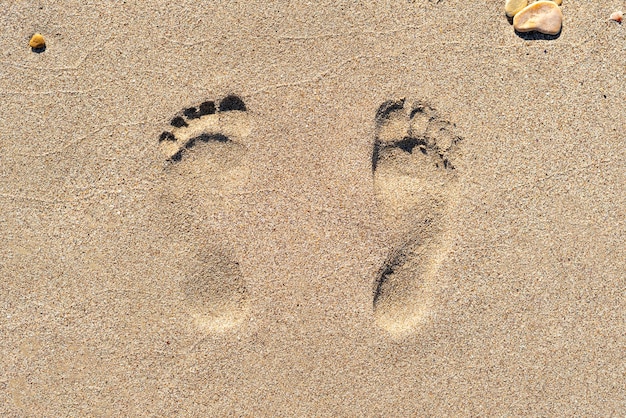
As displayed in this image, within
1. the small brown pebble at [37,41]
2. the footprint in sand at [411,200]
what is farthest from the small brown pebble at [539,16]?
the small brown pebble at [37,41]

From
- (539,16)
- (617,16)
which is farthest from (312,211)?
(617,16)

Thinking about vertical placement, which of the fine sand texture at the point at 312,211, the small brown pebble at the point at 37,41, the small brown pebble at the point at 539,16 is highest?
the small brown pebble at the point at 539,16

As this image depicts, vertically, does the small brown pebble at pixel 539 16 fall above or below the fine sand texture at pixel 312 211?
above

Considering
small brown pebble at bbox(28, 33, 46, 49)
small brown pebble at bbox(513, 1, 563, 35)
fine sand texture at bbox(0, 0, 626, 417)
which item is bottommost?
fine sand texture at bbox(0, 0, 626, 417)

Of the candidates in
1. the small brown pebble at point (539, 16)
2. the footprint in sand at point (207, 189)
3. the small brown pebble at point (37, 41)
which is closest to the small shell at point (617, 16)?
the small brown pebble at point (539, 16)

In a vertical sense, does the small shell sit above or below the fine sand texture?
above

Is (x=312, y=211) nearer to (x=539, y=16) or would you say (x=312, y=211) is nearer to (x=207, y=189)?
(x=207, y=189)

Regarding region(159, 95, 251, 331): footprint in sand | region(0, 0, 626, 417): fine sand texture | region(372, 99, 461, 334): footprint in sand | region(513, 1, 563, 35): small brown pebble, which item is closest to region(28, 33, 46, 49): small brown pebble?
region(0, 0, 626, 417): fine sand texture

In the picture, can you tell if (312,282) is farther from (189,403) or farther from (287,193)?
(189,403)

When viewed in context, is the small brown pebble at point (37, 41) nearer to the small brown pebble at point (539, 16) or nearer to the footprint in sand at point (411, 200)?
the footprint in sand at point (411, 200)

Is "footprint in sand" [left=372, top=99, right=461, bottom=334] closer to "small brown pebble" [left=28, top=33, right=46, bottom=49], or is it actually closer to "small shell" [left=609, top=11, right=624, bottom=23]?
"small shell" [left=609, top=11, right=624, bottom=23]
